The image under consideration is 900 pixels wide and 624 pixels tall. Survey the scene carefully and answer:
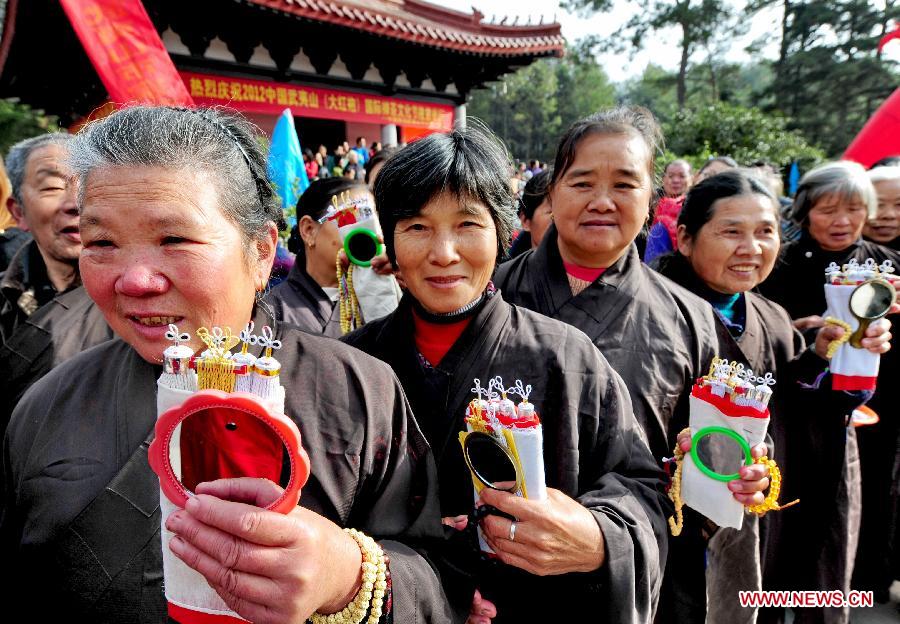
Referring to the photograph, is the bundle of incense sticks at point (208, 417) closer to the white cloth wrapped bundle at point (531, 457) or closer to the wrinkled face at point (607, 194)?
the white cloth wrapped bundle at point (531, 457)

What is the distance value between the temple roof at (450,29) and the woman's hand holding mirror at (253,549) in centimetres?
839

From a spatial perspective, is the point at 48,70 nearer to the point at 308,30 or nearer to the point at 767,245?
the point at 308,30

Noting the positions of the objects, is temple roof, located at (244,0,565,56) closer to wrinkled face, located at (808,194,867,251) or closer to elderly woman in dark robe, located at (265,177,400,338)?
elderly woman in dark robe, located at (265,177,400,338)

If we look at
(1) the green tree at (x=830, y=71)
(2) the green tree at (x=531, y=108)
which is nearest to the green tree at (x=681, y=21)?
(1) the green tree at (x=830, y=71)

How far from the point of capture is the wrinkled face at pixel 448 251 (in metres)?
1.62

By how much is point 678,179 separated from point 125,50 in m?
5.66

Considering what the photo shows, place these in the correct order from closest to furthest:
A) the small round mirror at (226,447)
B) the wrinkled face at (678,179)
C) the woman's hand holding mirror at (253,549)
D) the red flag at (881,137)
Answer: the woman's hand holding mirror at (253,549)
the small round mirror at (226,447)
the red flag at (881,137)
the wrinkled face at (678,179)

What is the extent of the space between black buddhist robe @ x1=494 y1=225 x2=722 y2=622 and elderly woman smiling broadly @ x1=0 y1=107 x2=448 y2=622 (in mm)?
937

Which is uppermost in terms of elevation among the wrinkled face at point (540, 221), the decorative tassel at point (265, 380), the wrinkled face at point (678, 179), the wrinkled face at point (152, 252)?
the wrinkled face at point (678, 179)

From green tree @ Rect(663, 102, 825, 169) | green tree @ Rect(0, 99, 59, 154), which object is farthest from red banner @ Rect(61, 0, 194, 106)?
green tree @ Rect(0, 99, 59, 154)

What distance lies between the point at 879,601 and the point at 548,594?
331 cm

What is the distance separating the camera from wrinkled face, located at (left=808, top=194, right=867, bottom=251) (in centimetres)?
303

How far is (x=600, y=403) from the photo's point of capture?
5.14ft

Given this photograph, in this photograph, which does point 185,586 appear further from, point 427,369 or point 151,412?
point 427,369
